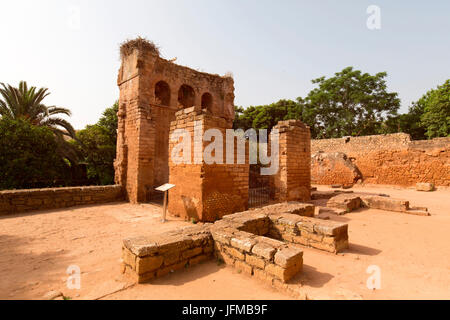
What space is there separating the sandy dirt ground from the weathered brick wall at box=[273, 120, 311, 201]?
9.18 feet

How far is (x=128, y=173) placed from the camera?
993 centimetres

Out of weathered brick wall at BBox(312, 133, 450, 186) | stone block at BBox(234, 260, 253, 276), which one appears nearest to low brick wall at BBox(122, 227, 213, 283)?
stone block at BBox(234, 260, 253, 276)

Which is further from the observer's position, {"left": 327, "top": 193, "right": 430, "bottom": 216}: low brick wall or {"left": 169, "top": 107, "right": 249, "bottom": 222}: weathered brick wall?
{"left": 327, "top": 193, "right": 430, "bottom": 216}: low brick wall

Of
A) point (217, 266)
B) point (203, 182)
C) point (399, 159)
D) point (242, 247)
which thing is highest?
point (399, 159)

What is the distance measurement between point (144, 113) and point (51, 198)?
481 centimetres

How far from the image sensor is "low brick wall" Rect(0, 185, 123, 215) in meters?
7.39

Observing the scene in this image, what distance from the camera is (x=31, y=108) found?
13766 mm

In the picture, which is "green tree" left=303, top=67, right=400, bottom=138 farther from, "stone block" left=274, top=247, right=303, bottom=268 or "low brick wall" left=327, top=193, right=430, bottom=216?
"stone block" left=274, top=247, right=303, bottom=268

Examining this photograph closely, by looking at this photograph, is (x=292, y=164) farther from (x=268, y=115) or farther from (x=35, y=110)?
(x=268, y=115)

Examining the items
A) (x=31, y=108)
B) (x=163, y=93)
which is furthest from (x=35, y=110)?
(x=163, y=93)

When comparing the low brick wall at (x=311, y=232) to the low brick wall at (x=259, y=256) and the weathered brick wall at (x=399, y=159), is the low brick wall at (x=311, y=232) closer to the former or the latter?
the low brick wall at (x=259, y=256)
